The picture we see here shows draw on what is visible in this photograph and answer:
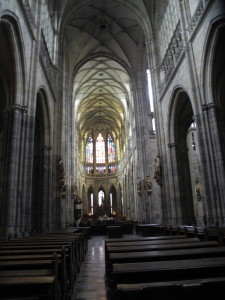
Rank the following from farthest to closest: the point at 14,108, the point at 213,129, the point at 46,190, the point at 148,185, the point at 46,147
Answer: the point at 148,185
the point at 46,147
the point at 46,190
the point at 213,129
the point at 14,108

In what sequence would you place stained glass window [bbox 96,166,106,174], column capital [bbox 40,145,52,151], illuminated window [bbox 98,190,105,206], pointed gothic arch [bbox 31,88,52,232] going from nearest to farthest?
pointed gothic arch [bbox 31,88,52,232] < column capital [bbox 40,145,52,151] < illuminated window [bbox 98,190,105,206] < stained glass window [bbox 96,166,106,174]

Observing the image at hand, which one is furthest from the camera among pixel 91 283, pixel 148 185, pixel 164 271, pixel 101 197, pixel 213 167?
pixel 101 197

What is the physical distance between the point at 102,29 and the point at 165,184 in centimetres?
1683

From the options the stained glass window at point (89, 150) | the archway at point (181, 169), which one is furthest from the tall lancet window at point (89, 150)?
the archway at point (181, 169)

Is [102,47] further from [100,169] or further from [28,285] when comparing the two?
[100,169]

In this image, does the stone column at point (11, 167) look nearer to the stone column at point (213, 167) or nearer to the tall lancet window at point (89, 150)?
the stone column at point (213, 167)

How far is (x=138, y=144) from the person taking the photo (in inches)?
971

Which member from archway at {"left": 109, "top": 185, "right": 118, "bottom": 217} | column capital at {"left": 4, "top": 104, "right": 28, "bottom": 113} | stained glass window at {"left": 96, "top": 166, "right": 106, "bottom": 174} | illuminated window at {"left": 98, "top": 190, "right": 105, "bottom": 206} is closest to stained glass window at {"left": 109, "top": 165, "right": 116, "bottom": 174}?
stained glass window at {"left": 96, "top": 166, "right": 106, "bottom": 174}

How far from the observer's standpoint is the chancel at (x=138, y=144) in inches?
106

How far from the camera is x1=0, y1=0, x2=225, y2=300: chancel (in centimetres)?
270

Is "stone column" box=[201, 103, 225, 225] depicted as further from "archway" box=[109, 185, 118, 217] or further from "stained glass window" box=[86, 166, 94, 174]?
"stained glass window" box=[86, 166, 94, 174]

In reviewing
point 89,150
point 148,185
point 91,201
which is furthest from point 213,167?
point 89,150

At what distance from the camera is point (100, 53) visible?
2669 centimetres

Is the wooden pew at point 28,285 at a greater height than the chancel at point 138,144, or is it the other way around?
the chancel at point 138,144
